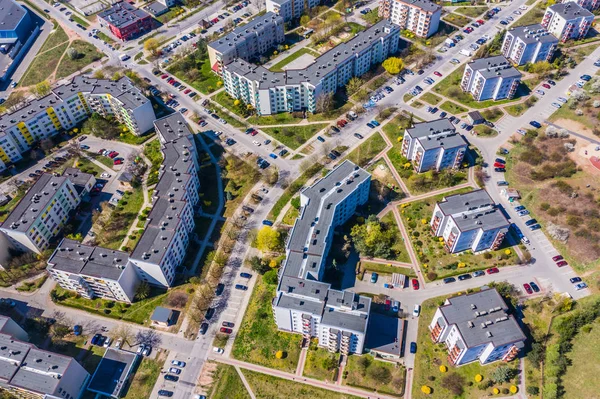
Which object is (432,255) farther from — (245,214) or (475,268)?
(245,214)

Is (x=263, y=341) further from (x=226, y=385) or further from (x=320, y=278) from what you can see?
(x=320, y=278)

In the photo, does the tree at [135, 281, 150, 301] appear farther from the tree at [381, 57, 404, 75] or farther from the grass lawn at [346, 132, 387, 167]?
the tree at [381, 57, 404, 75]

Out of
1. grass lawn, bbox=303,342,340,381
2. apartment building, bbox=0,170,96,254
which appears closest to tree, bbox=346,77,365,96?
grass lawn, bbox=303,342,340,381

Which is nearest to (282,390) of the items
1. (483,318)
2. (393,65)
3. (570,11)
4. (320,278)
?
(320,278)

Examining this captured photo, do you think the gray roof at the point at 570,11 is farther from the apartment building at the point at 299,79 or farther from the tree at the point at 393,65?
the apartment building at the point at 299,79

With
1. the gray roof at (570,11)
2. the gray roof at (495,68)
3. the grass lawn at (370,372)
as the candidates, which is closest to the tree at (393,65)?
the gray roof at (495,68)

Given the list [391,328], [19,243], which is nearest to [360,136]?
[391,328]
